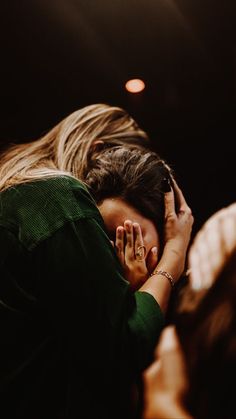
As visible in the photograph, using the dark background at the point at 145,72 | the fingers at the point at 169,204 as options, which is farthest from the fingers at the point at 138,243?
the dark background at the point at 145,72

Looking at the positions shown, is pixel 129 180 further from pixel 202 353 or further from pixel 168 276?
pixel 202 353

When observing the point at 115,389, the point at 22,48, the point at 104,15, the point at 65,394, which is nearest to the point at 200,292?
the point at 115,389

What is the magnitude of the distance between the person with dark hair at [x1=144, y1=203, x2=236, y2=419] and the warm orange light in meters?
3.96

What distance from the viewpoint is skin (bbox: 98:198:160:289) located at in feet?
6.40

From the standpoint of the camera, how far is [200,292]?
0.81 metres

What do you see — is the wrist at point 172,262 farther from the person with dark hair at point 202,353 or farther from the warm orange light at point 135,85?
the warm orange light at point 135,85

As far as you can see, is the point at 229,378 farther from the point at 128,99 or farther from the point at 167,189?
the point at 128,99

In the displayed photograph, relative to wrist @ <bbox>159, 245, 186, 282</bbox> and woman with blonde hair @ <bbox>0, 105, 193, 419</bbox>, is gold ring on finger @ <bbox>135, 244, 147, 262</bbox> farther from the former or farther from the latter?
woman with blonde hair @ <bbox>0, 105, 193, 419</bbox>

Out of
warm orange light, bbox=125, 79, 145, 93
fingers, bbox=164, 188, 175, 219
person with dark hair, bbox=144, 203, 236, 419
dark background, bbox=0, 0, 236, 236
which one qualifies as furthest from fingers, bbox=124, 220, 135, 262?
warm orange light, bbox=125, 79, 145, 93

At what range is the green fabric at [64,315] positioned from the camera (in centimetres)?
142

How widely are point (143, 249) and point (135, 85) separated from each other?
3087 mm

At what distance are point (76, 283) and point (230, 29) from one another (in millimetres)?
3262

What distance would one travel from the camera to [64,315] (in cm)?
144

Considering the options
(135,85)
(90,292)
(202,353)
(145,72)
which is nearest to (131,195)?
(90,292)
